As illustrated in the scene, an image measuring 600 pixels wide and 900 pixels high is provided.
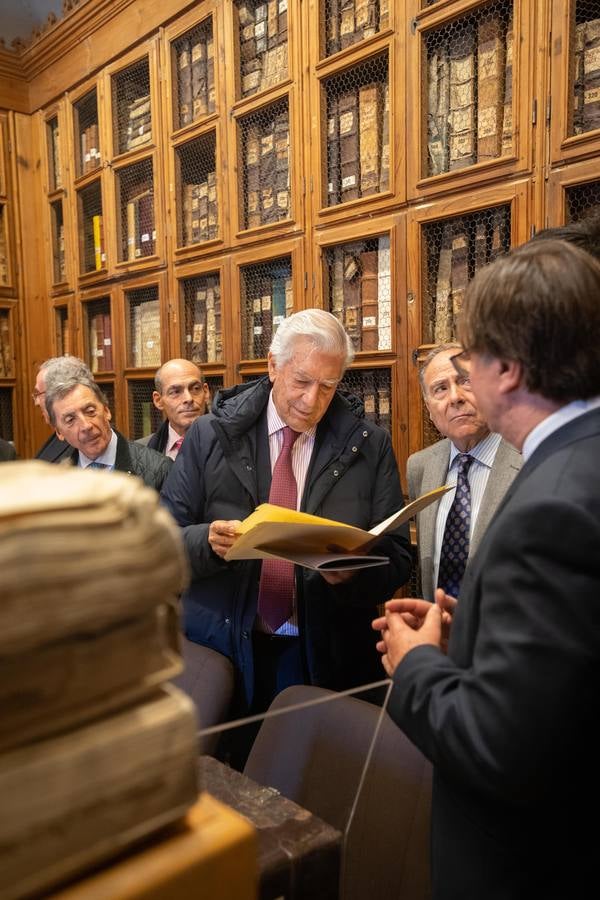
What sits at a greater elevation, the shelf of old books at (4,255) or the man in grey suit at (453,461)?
the shelf of old books at (4,255)

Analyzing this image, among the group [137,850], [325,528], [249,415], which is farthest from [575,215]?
[137,850]

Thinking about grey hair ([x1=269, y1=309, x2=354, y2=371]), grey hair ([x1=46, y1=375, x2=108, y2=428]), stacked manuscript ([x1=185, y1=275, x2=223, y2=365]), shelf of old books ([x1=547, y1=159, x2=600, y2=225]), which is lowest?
grey hair ([x1=46, y1=375, x2=108, y2=428])

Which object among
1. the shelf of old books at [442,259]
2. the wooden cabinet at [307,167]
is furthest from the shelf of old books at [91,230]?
the shelf of old books at [442,259]

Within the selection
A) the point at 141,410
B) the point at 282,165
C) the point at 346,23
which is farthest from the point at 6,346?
the point at 346,23

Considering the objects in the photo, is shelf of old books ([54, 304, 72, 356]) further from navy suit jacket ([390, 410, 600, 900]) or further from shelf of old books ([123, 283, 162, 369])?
navy suit jacket ([390, 410, 600, 900])

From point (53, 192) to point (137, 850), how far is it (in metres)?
4.86

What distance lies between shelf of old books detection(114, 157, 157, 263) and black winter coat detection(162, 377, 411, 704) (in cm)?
226

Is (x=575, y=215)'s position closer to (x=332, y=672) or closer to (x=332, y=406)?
(x=332, y=406)

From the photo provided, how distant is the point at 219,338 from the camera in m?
3.46

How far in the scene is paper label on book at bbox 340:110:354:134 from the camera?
2768 millimetres

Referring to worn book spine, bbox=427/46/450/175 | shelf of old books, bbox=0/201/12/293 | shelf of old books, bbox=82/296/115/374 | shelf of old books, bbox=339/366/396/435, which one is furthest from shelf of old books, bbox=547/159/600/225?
shelf of old books, bbox=0/201/12/293

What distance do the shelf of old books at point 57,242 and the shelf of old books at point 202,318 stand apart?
143cm

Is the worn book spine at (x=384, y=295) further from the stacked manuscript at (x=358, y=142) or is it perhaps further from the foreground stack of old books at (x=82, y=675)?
the foreground stack of old books at (x=82, y=675)

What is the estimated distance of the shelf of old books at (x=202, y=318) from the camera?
3463 millimetres
